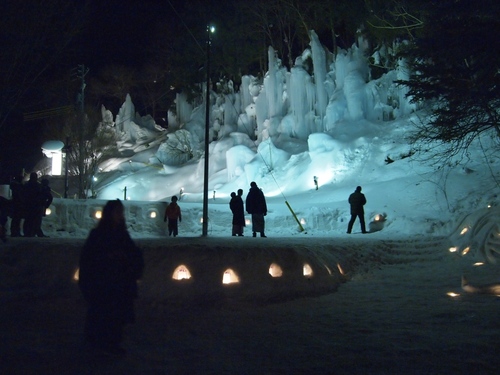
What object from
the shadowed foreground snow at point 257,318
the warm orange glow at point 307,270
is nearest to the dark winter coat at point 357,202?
the shadowed foreground snow at point 257,318

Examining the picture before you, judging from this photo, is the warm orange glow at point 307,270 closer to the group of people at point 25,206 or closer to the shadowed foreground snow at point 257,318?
the shadowed foreground snow at point 257,318

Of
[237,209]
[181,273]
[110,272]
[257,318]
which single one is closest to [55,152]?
[237,209]

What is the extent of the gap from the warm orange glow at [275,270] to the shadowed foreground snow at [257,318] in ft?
0.31

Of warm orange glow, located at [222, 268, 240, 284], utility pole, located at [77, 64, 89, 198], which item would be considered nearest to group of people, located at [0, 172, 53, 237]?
warm orange glow, located at [222, 268, 240, 284]

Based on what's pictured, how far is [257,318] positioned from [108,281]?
283cm

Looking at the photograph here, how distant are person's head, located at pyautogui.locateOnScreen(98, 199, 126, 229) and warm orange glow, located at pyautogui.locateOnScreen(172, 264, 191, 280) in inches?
125

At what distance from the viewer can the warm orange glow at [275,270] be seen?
8820mm

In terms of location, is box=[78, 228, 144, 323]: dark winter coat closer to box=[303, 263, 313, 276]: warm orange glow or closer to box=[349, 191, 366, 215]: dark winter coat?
box=[303, 263, 313, 276]: warm orange glow

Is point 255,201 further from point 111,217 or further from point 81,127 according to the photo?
point 81,127

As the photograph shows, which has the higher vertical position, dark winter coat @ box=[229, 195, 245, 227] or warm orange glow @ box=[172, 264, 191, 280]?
dark winter coat @ box=[229, 195, 245, 227]

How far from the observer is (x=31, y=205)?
12430mm

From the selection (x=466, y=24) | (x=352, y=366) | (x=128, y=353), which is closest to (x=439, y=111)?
(x=466, y=24)

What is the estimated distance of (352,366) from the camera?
487 cm

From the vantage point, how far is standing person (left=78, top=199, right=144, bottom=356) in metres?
5.08
